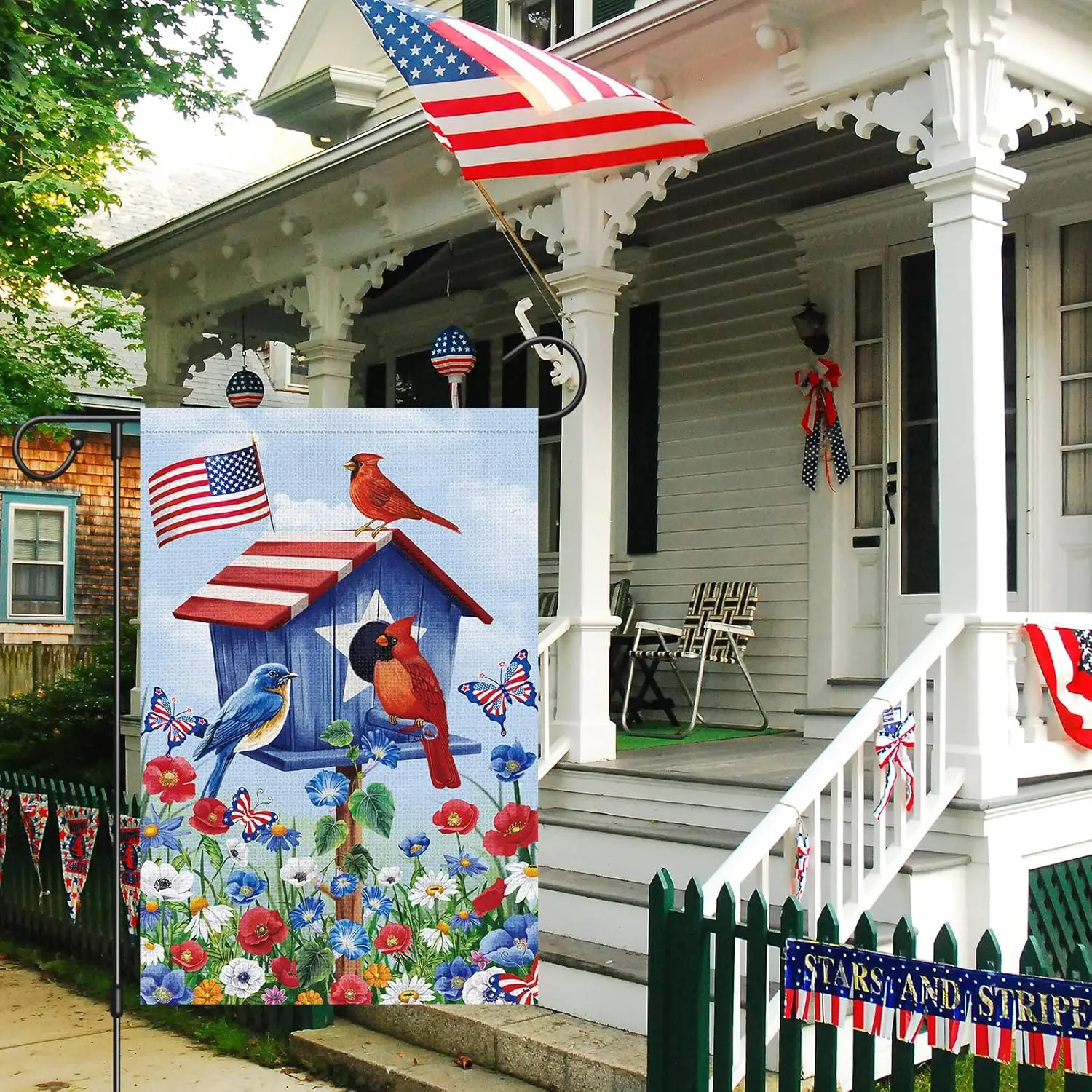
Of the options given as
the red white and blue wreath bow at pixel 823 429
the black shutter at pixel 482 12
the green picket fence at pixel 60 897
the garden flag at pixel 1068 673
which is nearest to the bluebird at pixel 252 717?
the green picket fence at pixel 60 897

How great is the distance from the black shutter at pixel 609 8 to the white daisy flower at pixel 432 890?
6278 millimetres

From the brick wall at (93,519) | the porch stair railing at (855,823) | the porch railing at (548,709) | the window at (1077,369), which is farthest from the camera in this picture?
the brick wall at (93,519)

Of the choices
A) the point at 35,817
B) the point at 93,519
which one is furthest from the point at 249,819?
the point at 93,519

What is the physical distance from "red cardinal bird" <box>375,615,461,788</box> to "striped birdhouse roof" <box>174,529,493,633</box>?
188 mm

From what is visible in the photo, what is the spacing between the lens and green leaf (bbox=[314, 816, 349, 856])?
3.69 metres

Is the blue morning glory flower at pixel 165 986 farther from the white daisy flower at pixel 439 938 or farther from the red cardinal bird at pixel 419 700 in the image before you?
the red cardinal bird at pixel 419 700

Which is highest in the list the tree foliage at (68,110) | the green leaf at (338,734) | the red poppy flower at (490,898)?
the tree foliage at (68,110)

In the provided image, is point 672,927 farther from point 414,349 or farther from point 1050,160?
point 414,349

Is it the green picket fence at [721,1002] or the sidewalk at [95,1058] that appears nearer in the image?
the green picket fence at [721,1002]

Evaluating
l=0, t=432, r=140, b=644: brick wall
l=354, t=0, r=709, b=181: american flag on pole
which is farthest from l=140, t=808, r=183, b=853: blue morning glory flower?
l=0, t=432, r=140, b=644: brick wall

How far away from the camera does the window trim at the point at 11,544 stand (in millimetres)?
17703

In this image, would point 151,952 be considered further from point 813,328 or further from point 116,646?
point 813,328

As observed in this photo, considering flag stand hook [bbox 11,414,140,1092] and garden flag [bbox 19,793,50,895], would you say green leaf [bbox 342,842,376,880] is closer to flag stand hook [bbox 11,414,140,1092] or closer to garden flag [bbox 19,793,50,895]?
flag stand hook [bbox 11,414,140,1092]

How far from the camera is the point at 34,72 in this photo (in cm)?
981
